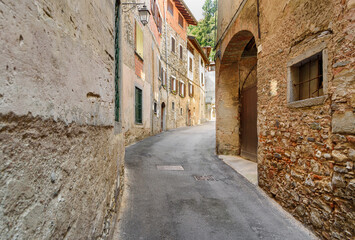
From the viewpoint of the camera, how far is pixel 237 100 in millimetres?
8711

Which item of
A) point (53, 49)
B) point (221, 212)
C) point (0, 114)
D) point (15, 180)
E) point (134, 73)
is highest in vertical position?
point (134, 73)

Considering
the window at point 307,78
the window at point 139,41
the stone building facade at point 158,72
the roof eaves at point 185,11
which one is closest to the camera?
the window at point 307,78

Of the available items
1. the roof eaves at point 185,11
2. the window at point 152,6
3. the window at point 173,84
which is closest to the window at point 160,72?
the window at point 173,84

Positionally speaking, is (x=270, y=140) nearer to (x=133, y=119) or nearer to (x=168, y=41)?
(x=133, y=119)

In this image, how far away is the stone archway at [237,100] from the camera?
306 inches

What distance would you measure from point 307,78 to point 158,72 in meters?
11.9

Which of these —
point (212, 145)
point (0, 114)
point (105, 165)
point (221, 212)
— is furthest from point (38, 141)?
point (212, 145)

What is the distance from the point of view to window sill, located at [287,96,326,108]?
10.9 feet

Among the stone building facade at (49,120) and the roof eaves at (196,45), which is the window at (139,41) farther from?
the roof eaves at (196,45)

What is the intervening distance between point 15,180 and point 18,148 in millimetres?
134

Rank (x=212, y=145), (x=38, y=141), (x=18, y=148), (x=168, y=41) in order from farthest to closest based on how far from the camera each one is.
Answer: (x=168, y=41)
(x=212, y=145)
(x=38, y=141)
(x=18, y=148)

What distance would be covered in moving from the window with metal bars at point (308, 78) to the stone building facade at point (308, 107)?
15 millimetres

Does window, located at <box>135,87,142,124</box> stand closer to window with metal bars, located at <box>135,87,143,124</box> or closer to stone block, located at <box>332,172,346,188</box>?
window with metal bars, located at <box>135,87,143,124</box>

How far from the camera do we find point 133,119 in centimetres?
975
